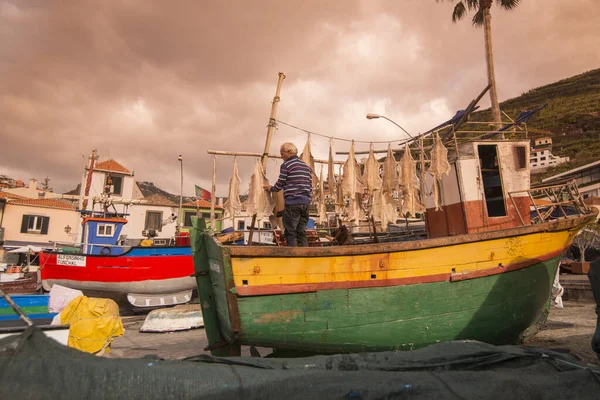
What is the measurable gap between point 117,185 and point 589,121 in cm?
8992

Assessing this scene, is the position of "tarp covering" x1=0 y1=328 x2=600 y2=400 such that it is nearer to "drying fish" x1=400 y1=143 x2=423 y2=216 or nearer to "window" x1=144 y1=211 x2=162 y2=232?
"drying fish" x1=400 y1=143 x2=423 y2=216

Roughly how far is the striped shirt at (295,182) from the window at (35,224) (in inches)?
1176

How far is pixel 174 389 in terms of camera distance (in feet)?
7.50

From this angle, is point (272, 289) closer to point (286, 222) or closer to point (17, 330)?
point (286, 222)

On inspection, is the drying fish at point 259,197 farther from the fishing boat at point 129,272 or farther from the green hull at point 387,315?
the fishing boat at point 129,272

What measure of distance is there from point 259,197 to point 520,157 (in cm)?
537

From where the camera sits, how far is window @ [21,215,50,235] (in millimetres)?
26391

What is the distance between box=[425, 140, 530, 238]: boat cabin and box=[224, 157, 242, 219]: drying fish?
440 cm

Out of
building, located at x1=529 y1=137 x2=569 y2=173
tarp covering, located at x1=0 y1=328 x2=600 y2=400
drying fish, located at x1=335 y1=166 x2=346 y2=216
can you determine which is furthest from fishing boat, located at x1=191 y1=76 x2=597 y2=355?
building, located at x1=529 y1=137 x2=569 y2=173

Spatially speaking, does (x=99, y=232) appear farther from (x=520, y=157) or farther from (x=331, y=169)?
(x=520, y=157)

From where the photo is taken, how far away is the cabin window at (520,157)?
7039 millimetres

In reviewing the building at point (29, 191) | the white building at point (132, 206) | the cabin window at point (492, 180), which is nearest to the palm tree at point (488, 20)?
the cabin window at point (492, 180)

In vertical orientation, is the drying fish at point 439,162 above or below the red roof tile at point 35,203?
below

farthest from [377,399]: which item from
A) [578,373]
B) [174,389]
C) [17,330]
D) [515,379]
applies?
[17,330]
